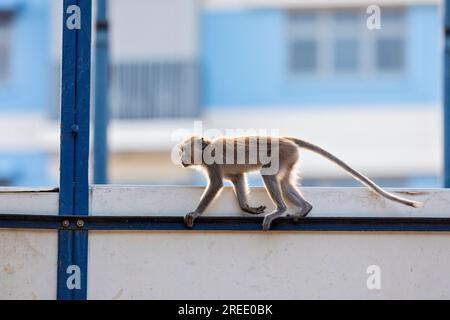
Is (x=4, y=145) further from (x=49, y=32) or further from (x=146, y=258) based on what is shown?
(x=146, y=258)

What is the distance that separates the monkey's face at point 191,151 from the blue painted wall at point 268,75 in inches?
360

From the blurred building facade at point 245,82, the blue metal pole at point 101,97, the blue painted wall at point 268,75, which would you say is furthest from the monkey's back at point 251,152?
the blue painted wall at point 268,75

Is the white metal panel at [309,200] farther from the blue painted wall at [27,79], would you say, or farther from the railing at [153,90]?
the blue painted wall at [27,79]

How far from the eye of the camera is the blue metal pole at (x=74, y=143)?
13.4ft

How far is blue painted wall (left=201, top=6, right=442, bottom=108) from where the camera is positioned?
44.1 ft

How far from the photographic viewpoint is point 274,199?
170 inches

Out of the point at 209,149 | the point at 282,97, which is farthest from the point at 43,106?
the point at 209,149

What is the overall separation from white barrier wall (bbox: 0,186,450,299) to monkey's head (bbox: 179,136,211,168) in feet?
1.56

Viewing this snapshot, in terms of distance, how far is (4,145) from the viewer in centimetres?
1376

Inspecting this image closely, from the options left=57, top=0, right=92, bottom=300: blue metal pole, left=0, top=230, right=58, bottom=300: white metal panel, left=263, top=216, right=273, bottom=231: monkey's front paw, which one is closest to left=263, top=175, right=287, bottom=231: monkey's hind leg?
left=263, top=216, right=273, bottom=231: monkey's front paw

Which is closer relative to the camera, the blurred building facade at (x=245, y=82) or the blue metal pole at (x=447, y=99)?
the blue metal pole at (x=447, y=99)

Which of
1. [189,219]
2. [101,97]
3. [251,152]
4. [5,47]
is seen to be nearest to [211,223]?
[189,219]

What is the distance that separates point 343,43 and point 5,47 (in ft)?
14.6
